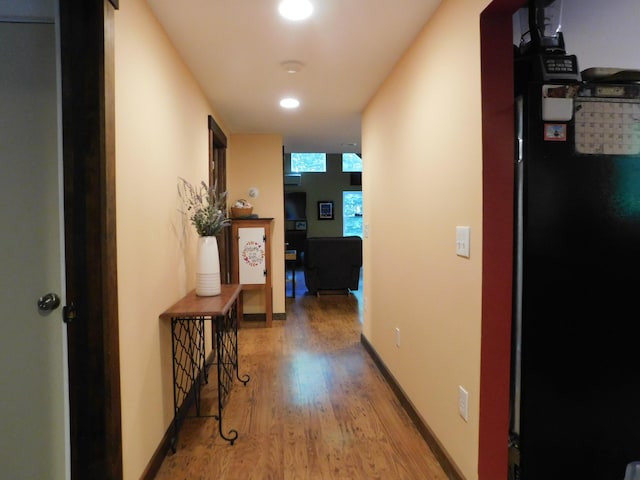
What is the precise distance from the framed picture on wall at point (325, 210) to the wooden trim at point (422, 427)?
7035 mm

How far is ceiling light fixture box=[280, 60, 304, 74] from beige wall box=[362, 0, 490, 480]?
667mm

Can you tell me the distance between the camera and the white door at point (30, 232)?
4.69ft

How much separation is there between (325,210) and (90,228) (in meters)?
8.88

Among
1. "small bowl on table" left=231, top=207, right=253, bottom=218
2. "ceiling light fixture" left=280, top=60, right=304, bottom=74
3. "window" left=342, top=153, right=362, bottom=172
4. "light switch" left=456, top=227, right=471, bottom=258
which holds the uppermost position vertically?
"window" left=342, top=153, right=362, bottom=172

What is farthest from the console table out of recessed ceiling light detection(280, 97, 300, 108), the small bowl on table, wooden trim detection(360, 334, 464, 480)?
the small bowl on table

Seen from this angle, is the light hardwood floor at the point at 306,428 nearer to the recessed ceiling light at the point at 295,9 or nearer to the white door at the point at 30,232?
the white door at the point at 30,232

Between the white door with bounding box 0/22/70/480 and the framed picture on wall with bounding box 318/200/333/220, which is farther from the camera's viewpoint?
the framed picture on wall with bounding box 318/200/333/220

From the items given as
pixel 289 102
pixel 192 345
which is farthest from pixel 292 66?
pixel 192 345

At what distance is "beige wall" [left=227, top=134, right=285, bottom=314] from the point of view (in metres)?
4.74

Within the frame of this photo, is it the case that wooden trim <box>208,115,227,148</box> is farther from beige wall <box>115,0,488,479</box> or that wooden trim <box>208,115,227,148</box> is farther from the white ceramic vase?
the white ceramic vase

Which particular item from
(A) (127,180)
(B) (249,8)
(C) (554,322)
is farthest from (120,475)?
(B) (249,8)

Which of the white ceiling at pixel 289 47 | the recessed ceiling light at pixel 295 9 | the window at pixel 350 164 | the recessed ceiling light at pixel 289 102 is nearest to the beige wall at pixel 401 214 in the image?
the white ceiling at pixel 289 47

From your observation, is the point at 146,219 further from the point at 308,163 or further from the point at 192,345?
the point at 308,163

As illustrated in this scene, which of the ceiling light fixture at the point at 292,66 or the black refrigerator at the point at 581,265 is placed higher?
the ceiling light fixture at the point at 292,66
